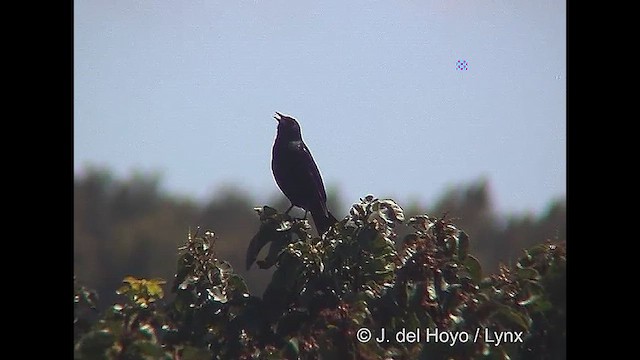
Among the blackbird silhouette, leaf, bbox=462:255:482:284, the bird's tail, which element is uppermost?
the blackbird silhouette

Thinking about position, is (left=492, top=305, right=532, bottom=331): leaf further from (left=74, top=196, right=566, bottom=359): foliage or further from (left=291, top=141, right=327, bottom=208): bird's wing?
(left=291, top=141, right=327, bottom=208): bird's wing

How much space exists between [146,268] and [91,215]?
27 cm

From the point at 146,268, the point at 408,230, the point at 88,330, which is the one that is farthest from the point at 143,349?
the point at 408,230

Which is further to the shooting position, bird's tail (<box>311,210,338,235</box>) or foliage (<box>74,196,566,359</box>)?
bird's tail (<box>311,210,338,235</box>)

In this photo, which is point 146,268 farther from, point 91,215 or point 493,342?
point 493,342

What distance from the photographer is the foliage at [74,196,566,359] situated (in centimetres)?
259

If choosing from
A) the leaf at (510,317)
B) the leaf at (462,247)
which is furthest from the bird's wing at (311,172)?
the leaf at (510,317)

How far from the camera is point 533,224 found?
296cm

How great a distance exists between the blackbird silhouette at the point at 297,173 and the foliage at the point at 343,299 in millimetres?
221

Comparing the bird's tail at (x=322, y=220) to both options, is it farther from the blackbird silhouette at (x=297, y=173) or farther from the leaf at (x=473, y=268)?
the leaf at (x=473, y=268)

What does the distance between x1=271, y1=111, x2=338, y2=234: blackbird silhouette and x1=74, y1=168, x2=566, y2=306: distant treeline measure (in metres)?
0.04

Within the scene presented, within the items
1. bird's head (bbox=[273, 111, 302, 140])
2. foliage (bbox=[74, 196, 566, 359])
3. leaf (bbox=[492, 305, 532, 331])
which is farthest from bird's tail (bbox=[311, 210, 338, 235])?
leaf (bbox=[492, 305, 532, 331])

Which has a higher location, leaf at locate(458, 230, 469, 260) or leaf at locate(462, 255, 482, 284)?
leaf at locate(458, 230, 469, 260)

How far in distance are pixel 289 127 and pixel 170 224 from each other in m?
0.52
